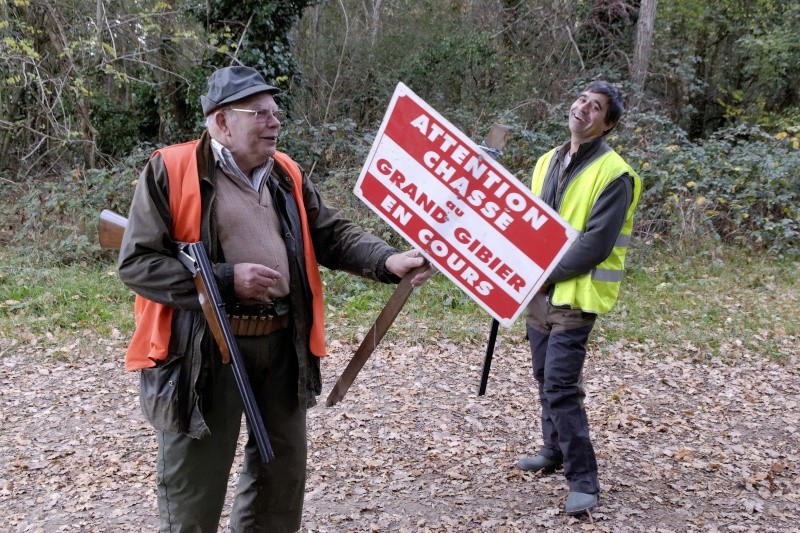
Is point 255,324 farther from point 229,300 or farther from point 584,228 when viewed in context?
point 584,228

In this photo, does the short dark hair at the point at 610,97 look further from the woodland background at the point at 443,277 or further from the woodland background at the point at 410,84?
the woodland background at the point at 410,84

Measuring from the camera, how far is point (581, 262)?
3711 millimetres

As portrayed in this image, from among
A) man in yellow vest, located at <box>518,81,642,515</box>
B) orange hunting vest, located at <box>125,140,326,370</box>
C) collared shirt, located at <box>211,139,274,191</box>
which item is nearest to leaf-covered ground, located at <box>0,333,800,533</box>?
man in yellow vest, located at <box>518,81,642,515</box>

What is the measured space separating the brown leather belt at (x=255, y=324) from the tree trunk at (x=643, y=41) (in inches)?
489

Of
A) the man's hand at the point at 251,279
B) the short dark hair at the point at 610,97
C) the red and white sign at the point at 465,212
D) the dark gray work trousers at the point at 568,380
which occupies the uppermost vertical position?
the short dark hair at the point at 610,97

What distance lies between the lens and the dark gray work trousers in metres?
3.85

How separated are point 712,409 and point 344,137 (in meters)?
8.45

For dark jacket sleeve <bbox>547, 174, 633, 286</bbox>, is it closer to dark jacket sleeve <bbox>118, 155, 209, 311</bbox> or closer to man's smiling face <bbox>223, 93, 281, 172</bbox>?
man's smiling face <bbox>223, 93, 281, 172</bbox>

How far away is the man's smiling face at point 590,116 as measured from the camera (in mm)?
3768

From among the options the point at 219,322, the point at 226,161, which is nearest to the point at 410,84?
the point at 226,161

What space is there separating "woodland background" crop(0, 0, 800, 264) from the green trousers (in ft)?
20.9

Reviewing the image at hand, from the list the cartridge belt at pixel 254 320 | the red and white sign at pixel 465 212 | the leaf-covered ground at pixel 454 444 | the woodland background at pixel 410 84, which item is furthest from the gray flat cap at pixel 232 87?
the woodland background at pixel 410 84

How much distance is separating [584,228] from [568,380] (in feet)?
2.67

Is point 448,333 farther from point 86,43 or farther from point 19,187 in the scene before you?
point 19,187
